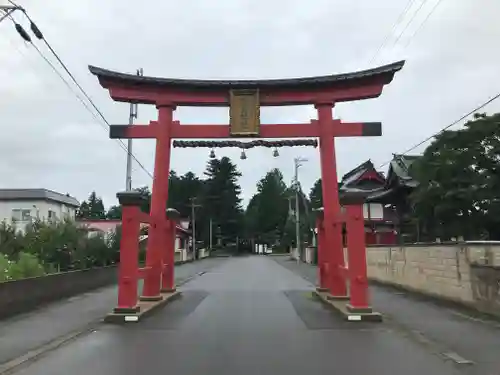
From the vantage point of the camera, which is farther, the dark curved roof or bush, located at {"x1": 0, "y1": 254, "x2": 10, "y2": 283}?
the dark curved roof

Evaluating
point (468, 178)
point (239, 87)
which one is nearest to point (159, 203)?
point (239, 87)

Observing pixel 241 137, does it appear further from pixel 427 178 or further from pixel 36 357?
pixel 36 357

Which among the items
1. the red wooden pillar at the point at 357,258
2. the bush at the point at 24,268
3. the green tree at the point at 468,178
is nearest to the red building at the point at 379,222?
the green tree at the point at 468,178

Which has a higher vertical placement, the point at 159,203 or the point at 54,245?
the point at 159,203

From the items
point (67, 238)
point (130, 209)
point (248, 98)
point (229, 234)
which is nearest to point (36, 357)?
point (130, 209)

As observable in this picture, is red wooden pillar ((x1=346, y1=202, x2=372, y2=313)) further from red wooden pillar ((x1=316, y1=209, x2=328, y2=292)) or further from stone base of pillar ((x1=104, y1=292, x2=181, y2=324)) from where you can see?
red wooden pillar ((x1=316, y1=209, x2=328, y2=292))

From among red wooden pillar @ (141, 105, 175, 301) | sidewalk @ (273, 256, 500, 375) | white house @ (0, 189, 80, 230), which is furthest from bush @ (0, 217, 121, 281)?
white house @ (0, 189, 80, 230)

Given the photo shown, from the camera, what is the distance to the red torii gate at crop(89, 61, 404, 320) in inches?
715

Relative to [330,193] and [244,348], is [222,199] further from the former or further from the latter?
[244,348]

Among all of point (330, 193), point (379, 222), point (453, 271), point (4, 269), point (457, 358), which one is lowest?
point (457, 358)

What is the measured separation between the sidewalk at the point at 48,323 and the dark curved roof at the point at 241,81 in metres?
6.62

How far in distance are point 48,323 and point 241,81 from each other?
9064mm

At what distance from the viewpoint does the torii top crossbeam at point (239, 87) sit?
18.3 m

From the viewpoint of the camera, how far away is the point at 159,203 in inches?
715
